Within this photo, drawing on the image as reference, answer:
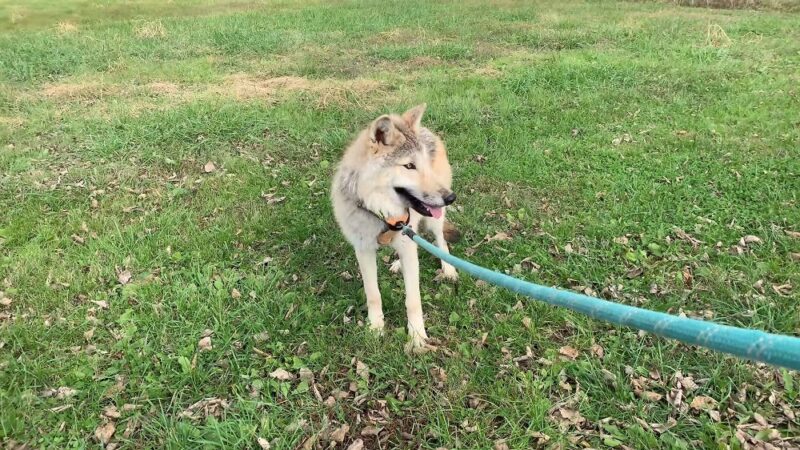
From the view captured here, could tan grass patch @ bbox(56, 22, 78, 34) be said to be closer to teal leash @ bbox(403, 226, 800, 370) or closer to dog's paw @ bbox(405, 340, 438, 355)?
dog's paw @ bbox(405, 340, 438, 355)

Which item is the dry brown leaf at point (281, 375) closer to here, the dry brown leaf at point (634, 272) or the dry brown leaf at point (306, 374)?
the dry brown leaf at point (306, 374)

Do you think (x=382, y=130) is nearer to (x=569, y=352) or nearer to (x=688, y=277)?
(x=569, y=352)

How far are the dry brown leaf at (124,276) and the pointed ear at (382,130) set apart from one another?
8.92ft

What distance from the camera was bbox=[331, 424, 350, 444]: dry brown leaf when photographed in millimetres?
3135

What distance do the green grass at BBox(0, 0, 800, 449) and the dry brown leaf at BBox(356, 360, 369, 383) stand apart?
6cm

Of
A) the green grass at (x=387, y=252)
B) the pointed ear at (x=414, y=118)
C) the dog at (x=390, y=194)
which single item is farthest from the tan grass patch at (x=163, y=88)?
the pointed ear at (x=414, y=118)

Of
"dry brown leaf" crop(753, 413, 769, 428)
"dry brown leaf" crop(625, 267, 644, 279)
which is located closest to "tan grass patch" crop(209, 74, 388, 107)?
"dry brown leaf" crop(625, 267, 644, 279)

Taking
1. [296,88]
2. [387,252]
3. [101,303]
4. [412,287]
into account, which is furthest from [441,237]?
[296,88]

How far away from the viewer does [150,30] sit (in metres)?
14.2

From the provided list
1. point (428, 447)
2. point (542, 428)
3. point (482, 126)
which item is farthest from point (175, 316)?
point (482, 126)

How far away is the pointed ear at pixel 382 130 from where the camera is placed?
343 centimetres

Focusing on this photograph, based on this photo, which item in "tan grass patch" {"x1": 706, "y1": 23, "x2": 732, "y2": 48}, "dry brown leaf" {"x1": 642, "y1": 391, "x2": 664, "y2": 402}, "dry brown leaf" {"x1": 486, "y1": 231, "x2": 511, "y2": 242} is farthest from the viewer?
"tan grass patch" {"x1": 706, "y1": 23, "x2": 732, "y2": 48}

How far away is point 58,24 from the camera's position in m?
16.3

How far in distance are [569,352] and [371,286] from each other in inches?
59.4
